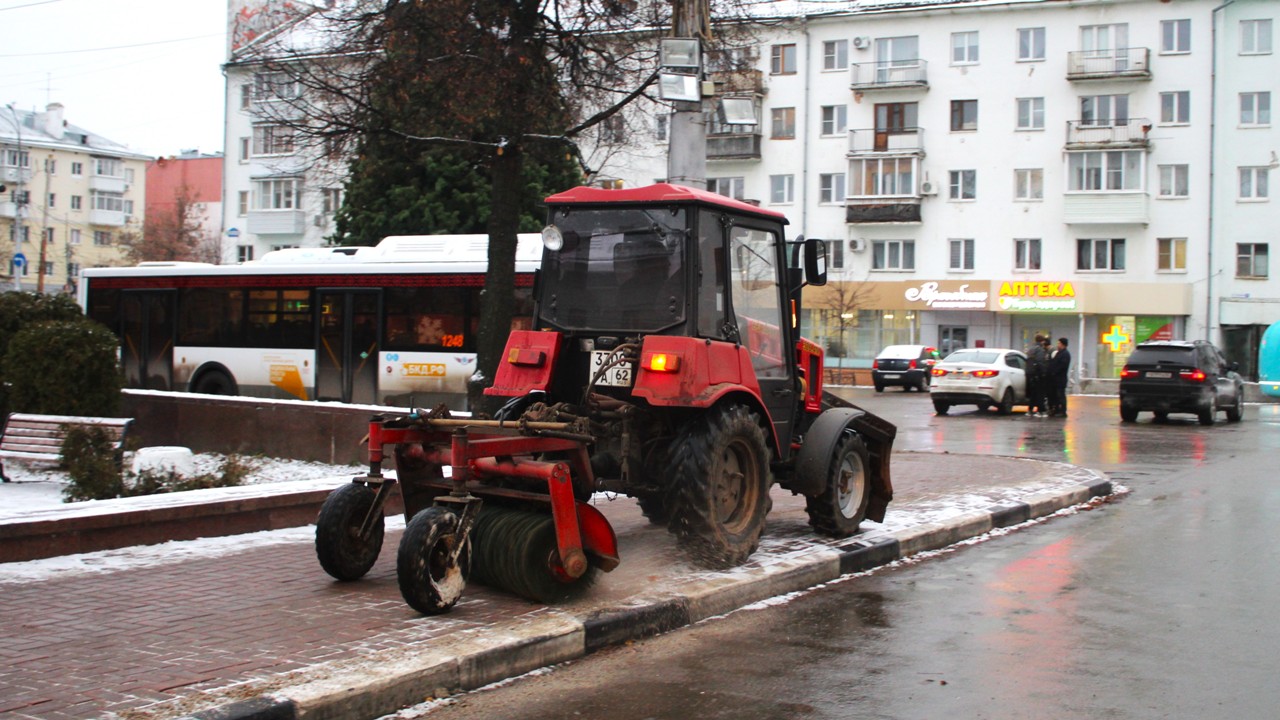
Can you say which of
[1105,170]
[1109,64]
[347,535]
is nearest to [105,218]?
[1105,170]

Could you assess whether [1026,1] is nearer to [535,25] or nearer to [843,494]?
[535,25]

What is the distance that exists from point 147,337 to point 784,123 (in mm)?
35401

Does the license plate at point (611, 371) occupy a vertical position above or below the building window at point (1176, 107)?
below

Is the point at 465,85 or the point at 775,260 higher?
the point at 465,85

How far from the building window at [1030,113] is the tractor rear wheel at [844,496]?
44.3 m

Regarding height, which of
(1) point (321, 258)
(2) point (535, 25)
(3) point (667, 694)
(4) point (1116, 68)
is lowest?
(3) point (667, 694)

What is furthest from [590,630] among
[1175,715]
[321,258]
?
[321,258]

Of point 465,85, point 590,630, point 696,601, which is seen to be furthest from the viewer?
point 465,85

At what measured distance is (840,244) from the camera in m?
53.6

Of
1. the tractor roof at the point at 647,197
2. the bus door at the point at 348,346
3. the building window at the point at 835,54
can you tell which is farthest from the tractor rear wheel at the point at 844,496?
the building window at the point at 835,54

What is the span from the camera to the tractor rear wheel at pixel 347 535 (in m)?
7.39

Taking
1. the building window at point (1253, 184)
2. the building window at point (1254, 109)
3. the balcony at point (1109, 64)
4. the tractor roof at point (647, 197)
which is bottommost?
the tractor roof at point (647, 197)

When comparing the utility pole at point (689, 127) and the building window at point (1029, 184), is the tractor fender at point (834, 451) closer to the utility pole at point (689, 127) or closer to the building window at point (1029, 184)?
the utility pole at point (689, 127)

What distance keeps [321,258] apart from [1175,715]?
2041 centimetres
